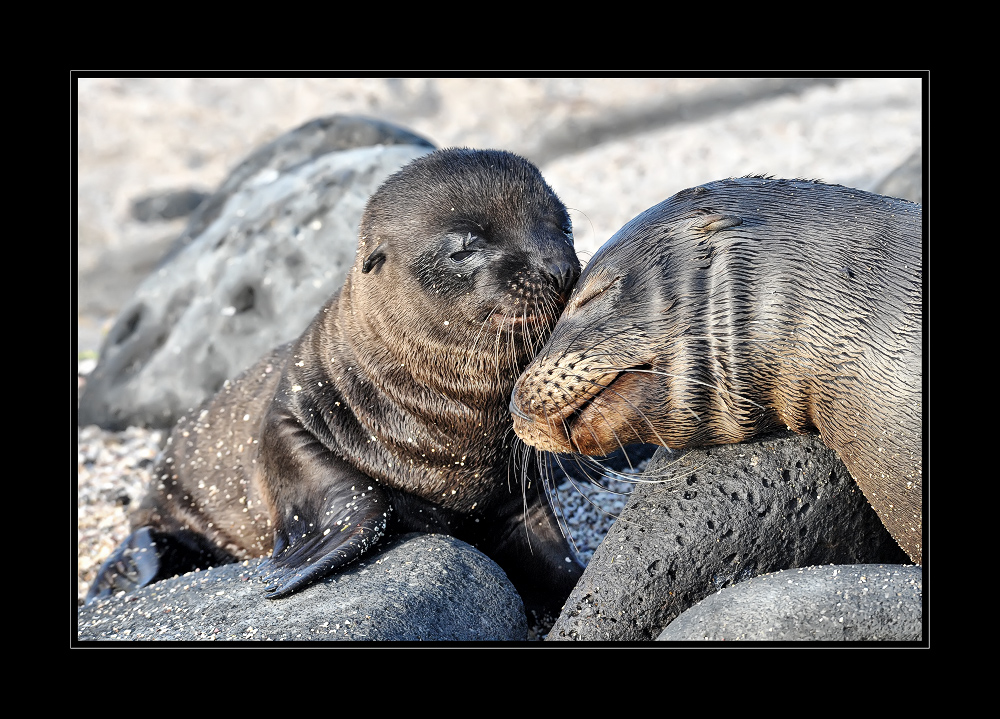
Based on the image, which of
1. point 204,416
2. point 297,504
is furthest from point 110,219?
point 297,504

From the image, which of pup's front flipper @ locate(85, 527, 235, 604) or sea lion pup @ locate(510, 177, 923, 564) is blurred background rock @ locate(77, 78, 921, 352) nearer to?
pup's front flipper @ locate(85, 527, 235, 604)

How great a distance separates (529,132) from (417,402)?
10.3m

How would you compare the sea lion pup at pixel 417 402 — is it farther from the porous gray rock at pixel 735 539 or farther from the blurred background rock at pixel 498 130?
the blurred background rock at pixel 498 130

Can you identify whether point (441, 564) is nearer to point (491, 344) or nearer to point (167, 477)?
point (491, 344)

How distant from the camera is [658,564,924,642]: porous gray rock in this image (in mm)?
3486

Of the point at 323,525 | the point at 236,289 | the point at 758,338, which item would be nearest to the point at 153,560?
the point at 323,525

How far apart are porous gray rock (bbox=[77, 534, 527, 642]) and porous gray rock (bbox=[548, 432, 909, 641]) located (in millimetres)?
367

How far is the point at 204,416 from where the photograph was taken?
235 inches

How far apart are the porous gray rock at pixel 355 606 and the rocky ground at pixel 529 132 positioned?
Result: 23.0 feet

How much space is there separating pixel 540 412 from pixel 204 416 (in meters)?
2.71

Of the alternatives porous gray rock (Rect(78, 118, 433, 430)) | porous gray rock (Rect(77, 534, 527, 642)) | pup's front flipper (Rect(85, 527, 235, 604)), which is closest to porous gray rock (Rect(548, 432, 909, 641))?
porous gray rock (Rect(77, 534, 527, 642))

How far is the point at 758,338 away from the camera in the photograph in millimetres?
3693

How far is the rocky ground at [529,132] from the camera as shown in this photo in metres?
12.3

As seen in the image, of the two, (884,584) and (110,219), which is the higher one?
(110,219)
